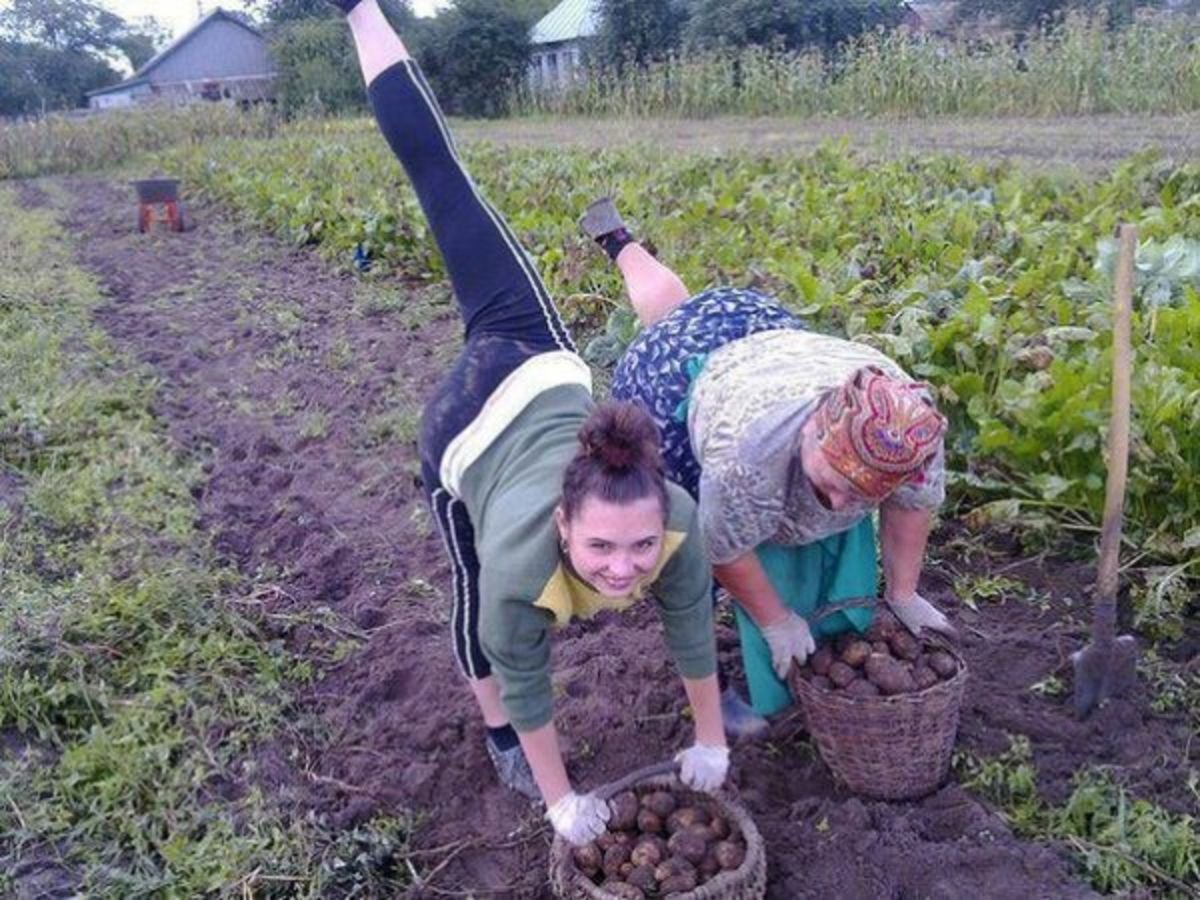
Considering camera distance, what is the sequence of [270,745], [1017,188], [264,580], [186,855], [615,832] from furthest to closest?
[1017,188] < [264,580] < [270,745] < [186,855] < [615,832]

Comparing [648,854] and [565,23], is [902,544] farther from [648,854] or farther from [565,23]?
[565,23]

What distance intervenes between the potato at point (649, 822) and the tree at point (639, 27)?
96.2ft

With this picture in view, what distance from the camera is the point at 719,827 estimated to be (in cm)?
242

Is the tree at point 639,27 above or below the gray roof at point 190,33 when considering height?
below

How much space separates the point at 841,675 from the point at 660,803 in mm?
496

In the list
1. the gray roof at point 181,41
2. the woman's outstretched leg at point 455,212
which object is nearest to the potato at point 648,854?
the woman's outstretched leg at point 455,212

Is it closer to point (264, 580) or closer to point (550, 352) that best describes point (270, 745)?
point (264, 580)

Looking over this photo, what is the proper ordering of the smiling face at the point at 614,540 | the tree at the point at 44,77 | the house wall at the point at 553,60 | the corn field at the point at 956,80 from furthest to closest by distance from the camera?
the tree at the point at 44,77 → the house wall at the point at 553,60 → the corn field at the point at 956,80 → the smiling face at the point at 614,540

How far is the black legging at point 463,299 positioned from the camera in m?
2.64

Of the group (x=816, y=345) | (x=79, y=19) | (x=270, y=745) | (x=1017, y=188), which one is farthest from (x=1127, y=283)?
(x=79, y=19)

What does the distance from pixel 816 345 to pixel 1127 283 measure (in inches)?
28.3

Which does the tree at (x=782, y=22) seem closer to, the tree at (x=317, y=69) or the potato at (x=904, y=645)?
the tree at (x=317, y=69)

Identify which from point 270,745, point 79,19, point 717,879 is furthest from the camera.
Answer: point 79,19

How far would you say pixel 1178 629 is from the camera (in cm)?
316
